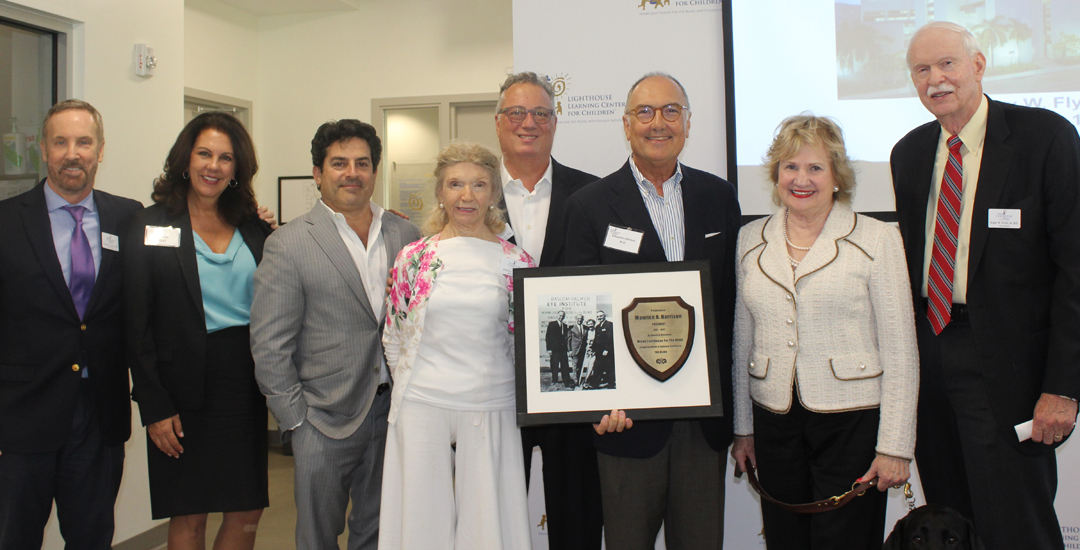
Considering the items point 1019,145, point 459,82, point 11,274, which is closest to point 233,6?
point 459,82

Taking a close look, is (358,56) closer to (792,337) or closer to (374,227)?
(374,227)

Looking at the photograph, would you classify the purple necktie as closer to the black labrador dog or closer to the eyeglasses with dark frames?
the eyeglasses with dark frames

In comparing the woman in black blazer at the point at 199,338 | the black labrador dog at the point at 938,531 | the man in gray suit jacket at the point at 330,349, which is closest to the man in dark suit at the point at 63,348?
the woman in black blazer at the point at 199,338

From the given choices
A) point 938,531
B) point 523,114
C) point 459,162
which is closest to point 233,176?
point 459,162

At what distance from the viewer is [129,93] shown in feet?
12.6

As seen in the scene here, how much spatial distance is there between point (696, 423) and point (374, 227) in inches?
56.7

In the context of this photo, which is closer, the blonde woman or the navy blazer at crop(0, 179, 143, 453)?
the blonde woman

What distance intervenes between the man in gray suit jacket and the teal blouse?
21 cm

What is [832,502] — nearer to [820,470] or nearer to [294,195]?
[820,470]

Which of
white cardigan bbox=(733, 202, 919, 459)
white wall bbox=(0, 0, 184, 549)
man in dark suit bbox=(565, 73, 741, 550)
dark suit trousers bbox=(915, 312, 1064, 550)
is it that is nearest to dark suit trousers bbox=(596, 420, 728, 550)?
man in dark suit bbox=(565, 73, 741, 550)

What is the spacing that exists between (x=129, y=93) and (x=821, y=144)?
3770 millimetres

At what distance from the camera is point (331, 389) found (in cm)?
241

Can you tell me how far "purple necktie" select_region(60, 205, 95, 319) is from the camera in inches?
101

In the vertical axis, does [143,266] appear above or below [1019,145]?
→ below
